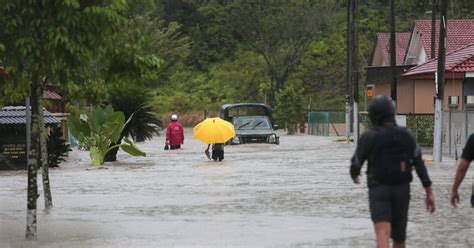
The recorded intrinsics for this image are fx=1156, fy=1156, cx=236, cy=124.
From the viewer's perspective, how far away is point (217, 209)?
60.6 feet

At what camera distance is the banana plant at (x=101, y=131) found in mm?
33750

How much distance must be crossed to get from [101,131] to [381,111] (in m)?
24.3

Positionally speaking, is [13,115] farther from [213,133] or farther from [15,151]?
[213,133]

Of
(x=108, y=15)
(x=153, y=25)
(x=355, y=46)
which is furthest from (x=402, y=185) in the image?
(x=153, y=25)

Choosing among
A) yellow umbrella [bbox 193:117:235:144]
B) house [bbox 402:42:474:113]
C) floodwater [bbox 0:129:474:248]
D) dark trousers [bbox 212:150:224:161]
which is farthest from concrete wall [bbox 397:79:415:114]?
floodwater [bbox 0:129:474:248]

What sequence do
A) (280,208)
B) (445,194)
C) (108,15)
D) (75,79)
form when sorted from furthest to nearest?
(445,194), (280,208), (75,79), (108,15)

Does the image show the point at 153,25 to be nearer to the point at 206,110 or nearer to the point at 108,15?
the point at 206,110

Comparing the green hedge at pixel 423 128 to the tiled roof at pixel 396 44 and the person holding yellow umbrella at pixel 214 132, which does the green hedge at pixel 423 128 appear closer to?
the person holding yellow umbrella at pixel 214 132

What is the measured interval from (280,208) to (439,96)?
15716 mm

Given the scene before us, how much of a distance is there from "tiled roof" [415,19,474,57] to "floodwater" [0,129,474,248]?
28.9 meters

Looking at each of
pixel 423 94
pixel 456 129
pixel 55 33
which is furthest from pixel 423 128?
pixel 55 33

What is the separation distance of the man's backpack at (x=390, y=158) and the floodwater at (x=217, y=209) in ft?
11.2

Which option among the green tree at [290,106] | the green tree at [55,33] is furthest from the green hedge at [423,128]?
the green tree at [55,33]

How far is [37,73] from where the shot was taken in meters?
14.2
